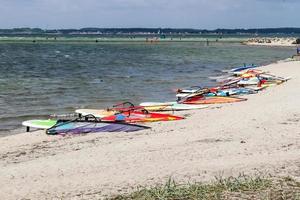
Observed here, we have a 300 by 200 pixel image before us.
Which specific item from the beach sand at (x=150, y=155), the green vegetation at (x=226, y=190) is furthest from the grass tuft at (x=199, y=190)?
the beach sand at (x=150, y=155)

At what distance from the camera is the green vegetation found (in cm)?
759

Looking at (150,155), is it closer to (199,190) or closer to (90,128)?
(199,190)

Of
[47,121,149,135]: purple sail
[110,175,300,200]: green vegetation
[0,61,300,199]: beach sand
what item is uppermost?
[47,121,149,135]: purple sail

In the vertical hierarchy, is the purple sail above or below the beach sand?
above

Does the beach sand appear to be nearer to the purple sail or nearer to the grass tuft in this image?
the purple sail

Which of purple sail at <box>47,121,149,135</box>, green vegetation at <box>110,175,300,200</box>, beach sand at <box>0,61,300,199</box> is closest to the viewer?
green vegetation at <box>110,175,300,200</box>

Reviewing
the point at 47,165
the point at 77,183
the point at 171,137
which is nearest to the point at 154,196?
the point at 77,183

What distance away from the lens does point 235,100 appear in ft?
69.5

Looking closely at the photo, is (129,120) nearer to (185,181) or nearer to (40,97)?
(185,181)

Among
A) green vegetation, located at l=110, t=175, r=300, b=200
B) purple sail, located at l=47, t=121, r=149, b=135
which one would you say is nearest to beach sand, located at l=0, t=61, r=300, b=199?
purple sail, located at l=47, t=121, r=149, b=135

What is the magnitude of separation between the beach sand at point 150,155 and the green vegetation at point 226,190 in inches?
24.8

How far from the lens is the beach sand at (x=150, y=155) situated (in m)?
9.29

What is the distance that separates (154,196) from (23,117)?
1284 cm

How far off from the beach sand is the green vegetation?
2.07 ft
